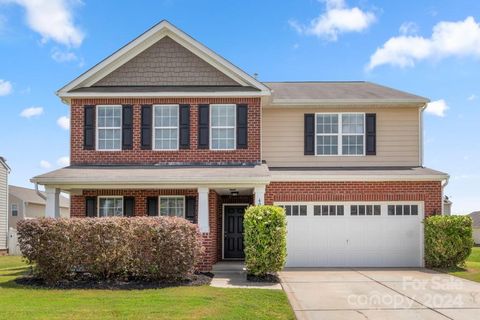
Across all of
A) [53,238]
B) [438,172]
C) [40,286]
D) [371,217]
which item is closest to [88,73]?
[53,238]

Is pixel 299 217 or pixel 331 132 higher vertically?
pixel 331 132

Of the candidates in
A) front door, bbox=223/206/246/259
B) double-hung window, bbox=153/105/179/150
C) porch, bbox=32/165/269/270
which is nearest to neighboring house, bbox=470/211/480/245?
front door, bbox=223/206/246/259

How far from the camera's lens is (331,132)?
1956 centimetres

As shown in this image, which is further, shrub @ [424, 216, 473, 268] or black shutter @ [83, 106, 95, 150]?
black shutter @ [83, 106, 95, 150]

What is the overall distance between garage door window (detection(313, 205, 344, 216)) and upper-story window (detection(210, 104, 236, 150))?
362 cm

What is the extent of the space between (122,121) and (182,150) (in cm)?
234

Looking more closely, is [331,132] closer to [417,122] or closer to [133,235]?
[417,122]

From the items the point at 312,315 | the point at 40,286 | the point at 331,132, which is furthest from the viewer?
the point at 331,132

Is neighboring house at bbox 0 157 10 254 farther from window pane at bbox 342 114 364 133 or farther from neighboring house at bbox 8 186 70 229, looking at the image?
window pane at bbox 342 114 364 133

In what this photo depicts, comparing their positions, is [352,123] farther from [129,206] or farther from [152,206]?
[129,206]

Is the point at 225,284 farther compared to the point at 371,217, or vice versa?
the point at 371,217

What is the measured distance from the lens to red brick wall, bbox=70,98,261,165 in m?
17.9

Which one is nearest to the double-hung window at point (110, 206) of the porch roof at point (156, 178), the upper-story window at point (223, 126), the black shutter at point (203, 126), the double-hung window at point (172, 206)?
the double-hung window at point (172, 206)

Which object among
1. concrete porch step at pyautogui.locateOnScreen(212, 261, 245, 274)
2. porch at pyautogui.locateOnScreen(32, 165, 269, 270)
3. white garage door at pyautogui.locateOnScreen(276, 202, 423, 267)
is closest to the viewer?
porch at pyautogui.locateOnScreen(32, 165, 269, 270)
